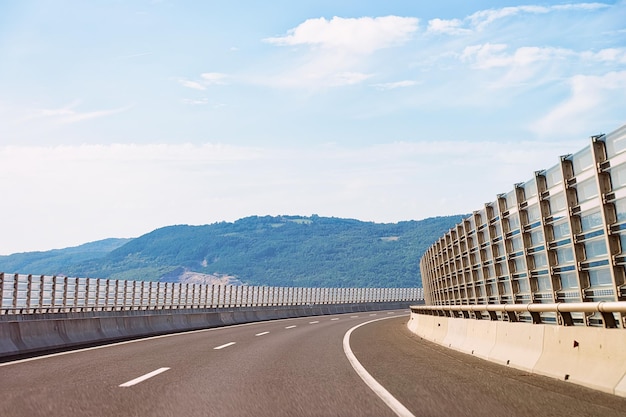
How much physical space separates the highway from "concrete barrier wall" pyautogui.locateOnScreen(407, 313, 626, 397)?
25cm

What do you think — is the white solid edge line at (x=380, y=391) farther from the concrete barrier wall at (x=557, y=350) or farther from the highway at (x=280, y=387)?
the concrete barrier wall at (x=557, y=350)

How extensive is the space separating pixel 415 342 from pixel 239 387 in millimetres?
10598

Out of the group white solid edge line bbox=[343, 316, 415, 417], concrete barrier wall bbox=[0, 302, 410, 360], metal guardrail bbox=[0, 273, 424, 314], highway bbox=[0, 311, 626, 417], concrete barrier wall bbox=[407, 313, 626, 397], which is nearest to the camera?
white solid edge line bbox=[343, 316, 415, 417]

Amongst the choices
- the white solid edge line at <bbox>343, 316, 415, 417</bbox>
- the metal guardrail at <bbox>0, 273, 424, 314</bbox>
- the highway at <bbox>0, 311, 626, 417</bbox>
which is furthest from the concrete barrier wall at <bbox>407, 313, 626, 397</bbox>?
the metal guardrail at <bbox>0, 273, 424, 314</bbox>

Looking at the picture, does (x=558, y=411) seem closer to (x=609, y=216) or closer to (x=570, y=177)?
(x=609, y=216)

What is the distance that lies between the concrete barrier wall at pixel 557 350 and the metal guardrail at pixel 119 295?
19.3 meters

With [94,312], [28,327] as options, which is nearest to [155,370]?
[28,327]

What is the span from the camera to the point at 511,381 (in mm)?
10242

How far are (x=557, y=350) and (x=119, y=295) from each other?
1258 inches

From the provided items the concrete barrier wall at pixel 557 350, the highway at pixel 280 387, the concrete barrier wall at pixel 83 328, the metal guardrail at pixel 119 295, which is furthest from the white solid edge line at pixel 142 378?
the metal guardrail at pixel 119 295

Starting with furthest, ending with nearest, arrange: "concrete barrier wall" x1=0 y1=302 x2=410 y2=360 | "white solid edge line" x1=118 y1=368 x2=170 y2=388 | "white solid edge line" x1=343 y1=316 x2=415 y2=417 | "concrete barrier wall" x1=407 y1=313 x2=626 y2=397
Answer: "concrete barrier wall" x1=0 y1=302 x2=410 y2=360, "white solid edge line" x1=118 y1=368 x2=170 y2=388, "concrete barrier wall" x1=407 y1=313 x2=626 y2=397, "white solid edge line" x1=343 y1=316 x2=415 y2=417

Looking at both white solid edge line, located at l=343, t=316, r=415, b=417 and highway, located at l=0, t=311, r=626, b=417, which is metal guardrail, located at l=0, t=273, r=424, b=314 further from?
white solid edge line, located at l=343, t=316, r=415, b=417

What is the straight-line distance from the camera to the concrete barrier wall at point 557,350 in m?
8.62

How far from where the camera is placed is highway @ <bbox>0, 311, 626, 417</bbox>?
799cm
